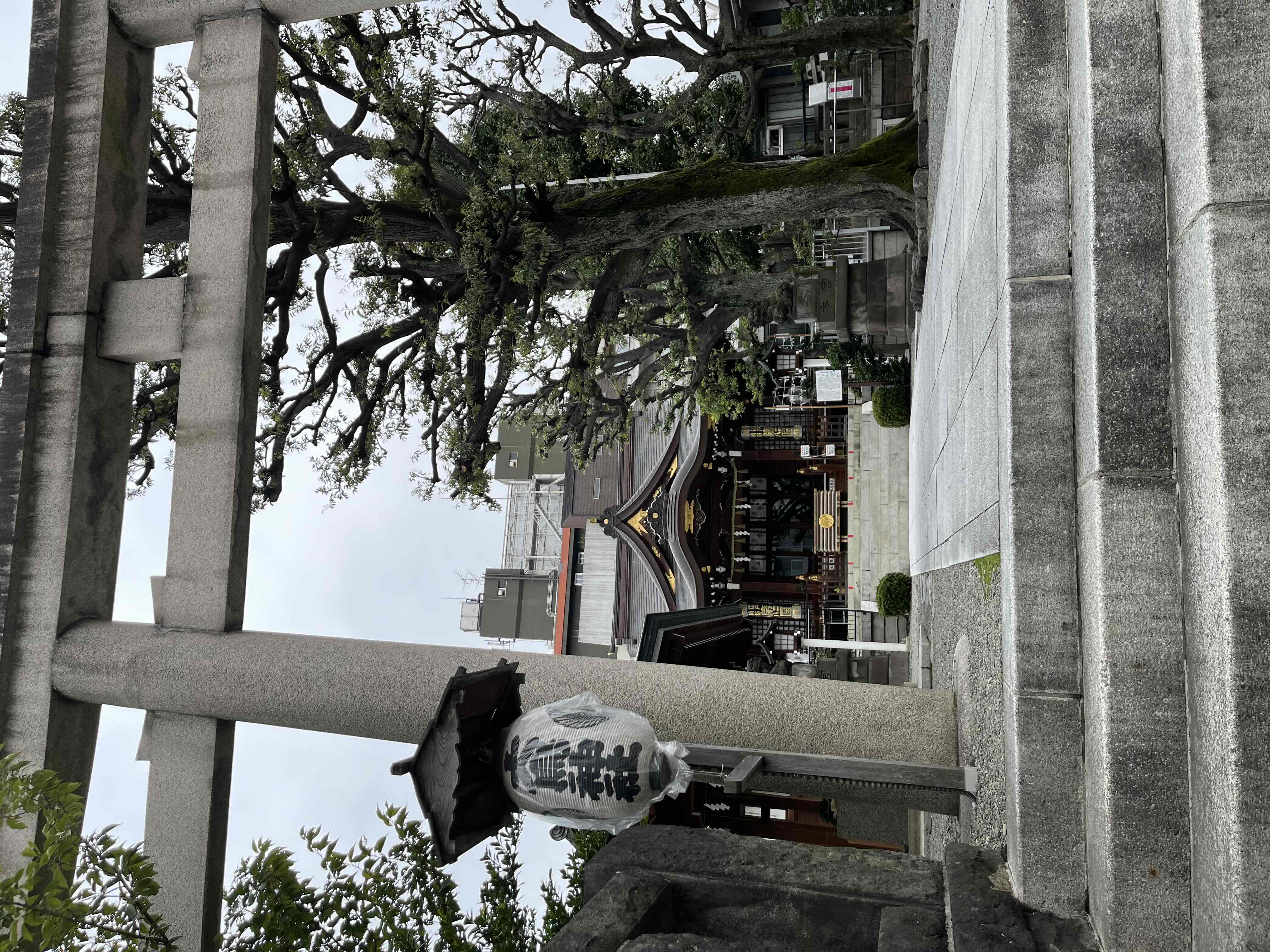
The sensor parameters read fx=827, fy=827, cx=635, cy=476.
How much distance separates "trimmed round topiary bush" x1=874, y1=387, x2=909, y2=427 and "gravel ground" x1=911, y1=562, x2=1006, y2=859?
13.0 meters

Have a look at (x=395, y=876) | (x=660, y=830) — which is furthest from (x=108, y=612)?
(x=660, y=830)

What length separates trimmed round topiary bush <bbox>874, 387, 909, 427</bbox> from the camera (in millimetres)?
19094

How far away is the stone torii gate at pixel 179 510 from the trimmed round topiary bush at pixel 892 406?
47.5 ft

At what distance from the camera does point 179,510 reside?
6.86m

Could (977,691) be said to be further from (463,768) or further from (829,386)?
(829,386)

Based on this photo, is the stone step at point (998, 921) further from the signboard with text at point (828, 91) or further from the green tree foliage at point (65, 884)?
the signboard with text at point (828, 91)

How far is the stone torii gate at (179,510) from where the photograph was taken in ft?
17.9

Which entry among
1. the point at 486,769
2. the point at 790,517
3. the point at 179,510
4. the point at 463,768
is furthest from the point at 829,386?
the point at 463,768

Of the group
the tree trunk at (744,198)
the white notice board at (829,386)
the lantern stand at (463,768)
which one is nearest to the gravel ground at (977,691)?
the lantern stand at (463,768)

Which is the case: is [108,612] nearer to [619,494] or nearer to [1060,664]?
[1060,664]

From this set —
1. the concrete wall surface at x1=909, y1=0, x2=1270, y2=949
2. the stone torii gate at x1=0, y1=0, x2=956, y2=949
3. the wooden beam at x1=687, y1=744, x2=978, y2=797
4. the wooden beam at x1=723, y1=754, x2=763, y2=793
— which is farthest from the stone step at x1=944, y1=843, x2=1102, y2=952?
the stone torii gate at x1=0, y1=0, x2=956, y2=949

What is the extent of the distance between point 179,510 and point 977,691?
618 cm

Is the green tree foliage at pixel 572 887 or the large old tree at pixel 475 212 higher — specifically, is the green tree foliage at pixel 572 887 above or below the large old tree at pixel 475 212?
below

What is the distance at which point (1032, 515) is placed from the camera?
10.7 feet
